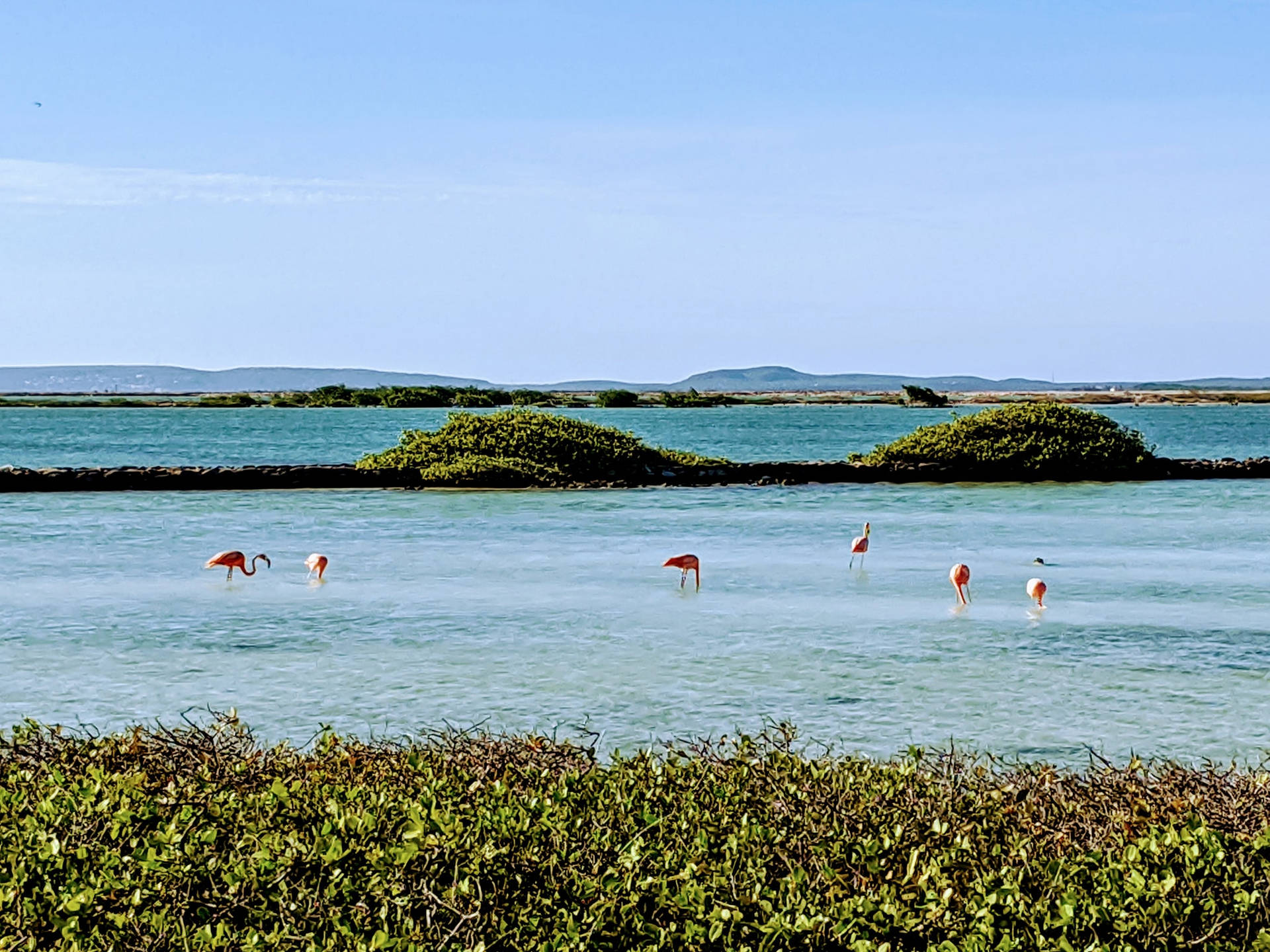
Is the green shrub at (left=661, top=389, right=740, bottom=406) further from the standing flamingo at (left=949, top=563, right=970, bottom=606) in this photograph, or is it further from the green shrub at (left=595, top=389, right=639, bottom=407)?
the standing flamingo at (left=949, top=563, right=970, bottom=606)

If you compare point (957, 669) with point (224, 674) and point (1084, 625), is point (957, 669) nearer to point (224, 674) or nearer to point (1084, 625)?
point (1084, 625)

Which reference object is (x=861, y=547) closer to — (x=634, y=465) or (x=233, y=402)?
(x=634, y=465)

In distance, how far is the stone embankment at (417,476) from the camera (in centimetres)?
2444

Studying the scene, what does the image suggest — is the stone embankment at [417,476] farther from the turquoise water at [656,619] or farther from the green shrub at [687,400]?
the green shrub at [687,400]

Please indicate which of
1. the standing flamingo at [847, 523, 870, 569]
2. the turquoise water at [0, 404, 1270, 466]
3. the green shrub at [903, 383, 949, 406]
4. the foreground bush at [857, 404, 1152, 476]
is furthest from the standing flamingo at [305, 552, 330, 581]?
the green shrub at [903, 383, 949, 406]

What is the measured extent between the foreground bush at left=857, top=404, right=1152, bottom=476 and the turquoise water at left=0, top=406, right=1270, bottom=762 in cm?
363

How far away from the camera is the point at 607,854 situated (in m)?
4.18

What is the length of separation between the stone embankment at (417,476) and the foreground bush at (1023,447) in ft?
0.52

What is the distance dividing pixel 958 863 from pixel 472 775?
1.75 m

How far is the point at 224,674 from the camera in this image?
899 centimetres

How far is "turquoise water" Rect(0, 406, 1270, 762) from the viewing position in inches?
313

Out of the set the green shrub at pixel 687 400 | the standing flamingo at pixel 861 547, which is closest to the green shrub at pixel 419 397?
the green shrub at pixel 687 400

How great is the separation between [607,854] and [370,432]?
238ft

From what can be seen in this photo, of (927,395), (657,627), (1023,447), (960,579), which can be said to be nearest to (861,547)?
(960,579)
